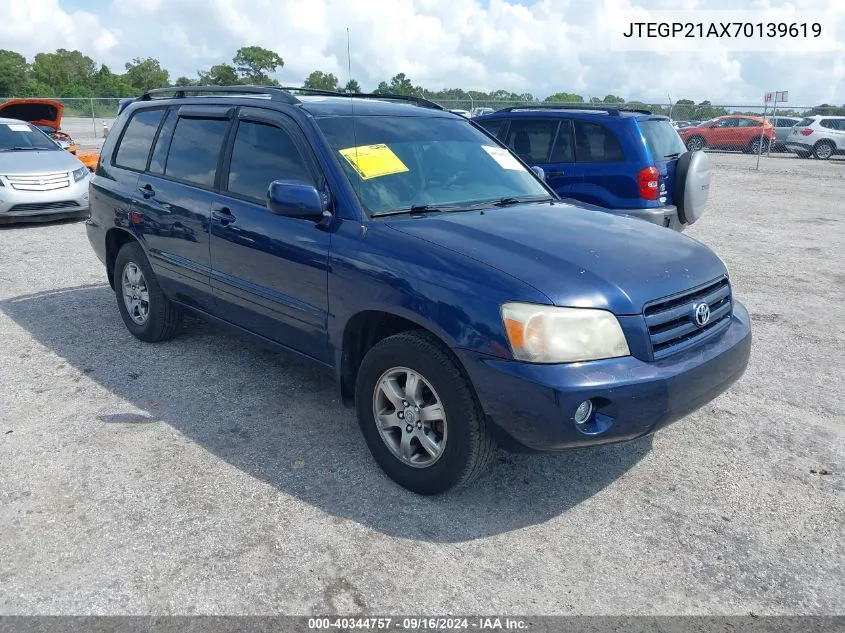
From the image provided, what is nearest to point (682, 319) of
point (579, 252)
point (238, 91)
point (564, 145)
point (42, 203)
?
point (579, 252)

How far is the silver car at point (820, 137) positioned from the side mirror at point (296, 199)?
81.9 feet

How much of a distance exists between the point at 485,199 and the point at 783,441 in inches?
84.7

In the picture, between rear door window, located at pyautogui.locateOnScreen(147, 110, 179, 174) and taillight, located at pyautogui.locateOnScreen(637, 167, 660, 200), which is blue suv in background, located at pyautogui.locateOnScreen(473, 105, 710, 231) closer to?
taillight, located at pyautogui.locateOnScreen(637, 167, 660, 200)

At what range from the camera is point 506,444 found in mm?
3012

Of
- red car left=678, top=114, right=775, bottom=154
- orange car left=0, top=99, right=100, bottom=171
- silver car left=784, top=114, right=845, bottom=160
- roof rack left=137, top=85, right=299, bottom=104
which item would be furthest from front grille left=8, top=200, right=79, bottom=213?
silver car left=784, top=114, right=845, bottom=160

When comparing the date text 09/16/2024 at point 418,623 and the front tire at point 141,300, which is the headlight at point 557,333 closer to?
the date text 09/16/2024 at point 418,623

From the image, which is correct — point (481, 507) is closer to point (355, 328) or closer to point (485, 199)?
point (355, 328)

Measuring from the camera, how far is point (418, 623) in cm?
259

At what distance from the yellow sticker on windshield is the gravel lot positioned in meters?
1.47

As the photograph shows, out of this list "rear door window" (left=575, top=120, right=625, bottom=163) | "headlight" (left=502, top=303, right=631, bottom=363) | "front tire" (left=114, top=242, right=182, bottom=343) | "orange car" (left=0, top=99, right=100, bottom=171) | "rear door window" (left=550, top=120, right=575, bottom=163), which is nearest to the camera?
"headlight" (left=502, top=303, right=631, bottom=363)

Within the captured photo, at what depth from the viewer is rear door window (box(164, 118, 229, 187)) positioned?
14.7 ft

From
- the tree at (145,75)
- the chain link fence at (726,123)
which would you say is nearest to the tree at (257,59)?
the tree at (145,75)

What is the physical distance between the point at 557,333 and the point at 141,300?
12.2ft

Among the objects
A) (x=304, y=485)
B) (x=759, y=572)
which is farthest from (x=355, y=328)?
(x=759, y=572)
